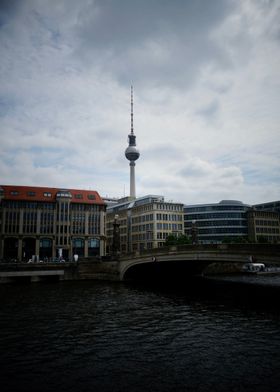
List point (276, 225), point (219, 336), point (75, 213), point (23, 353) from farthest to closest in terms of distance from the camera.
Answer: point (276, 225) → point (75, 213) → point (219, 336) → point (23, 353)

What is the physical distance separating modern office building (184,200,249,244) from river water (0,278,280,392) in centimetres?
10215

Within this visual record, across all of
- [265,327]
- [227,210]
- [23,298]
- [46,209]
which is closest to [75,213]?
[46,209]

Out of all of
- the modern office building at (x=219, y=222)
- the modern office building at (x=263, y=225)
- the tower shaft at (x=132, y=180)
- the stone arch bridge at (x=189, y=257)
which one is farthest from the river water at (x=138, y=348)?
the tower shaft at (x=132, y=180)

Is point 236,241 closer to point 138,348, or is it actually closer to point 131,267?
point 131,267

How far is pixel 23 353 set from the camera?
18.6m

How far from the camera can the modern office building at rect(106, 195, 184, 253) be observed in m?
121

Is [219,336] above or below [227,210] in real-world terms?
below

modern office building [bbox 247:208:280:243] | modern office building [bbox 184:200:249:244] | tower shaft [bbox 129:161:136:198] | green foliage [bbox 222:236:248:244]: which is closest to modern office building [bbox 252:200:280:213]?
modern office building [bbox 247:208:280:243]

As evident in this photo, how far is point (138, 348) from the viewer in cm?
1975

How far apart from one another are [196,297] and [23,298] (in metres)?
22.2

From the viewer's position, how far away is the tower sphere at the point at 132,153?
189875 mm

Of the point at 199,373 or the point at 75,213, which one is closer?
the point at 199,373

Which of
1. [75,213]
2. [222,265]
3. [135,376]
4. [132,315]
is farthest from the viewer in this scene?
[75,213]

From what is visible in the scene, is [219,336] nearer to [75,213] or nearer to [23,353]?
[23,353]
